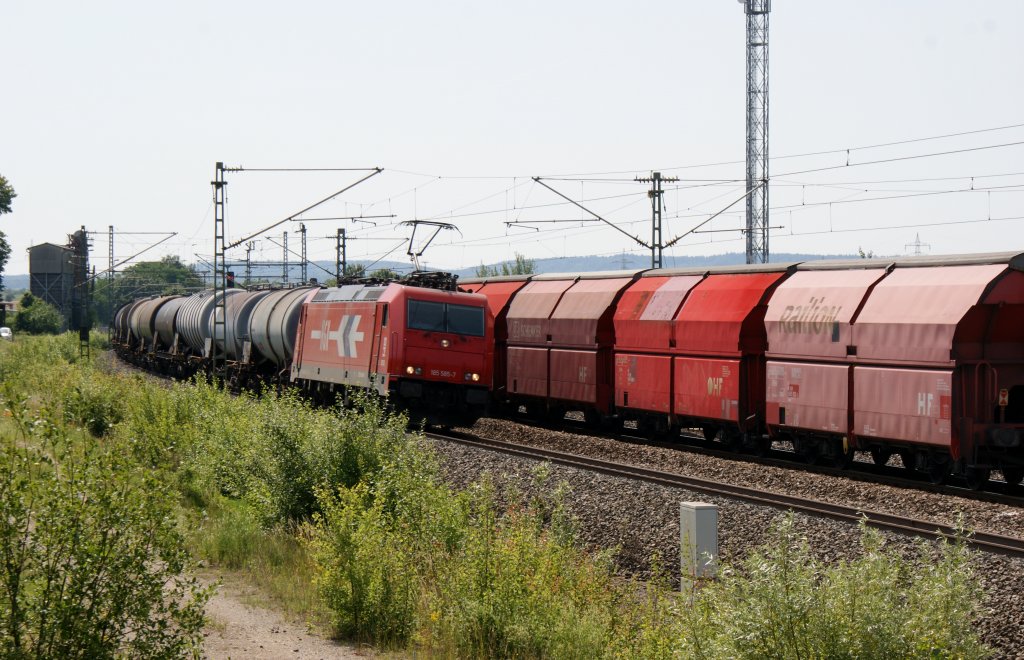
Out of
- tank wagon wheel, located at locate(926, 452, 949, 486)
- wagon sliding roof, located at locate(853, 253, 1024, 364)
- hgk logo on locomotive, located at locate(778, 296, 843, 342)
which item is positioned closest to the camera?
wagon sliding roof, located at locate(853, 253, 1024, 364)

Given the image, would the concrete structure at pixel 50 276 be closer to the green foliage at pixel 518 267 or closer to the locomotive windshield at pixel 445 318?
the green foliage at pixel 518 267

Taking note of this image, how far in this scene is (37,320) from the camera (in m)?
103

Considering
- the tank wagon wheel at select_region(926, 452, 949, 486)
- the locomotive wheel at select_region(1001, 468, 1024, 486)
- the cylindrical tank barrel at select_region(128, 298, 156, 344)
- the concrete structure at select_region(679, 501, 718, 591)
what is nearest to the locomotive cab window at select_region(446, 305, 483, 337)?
the tank wagon wheel at select_region(926, 452, 949, 486)

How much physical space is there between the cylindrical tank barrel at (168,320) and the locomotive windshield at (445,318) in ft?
86.9

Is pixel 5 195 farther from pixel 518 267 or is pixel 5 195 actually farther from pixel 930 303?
pixel 930 303

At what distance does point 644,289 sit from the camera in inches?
931

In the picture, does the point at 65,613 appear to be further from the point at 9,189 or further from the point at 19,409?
the point at 9,189

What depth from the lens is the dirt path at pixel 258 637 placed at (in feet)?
31.2

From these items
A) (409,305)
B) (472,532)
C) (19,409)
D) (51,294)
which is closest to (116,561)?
(19,409)

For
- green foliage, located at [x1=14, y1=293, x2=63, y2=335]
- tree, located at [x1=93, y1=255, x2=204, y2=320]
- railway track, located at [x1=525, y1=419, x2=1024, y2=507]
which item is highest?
tree, located at [x1=93, y1=255, x2=204, y2=320]

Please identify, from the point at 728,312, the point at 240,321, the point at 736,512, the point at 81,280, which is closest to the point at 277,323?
the point at 240,321

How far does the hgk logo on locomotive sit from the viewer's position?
17.9 metres

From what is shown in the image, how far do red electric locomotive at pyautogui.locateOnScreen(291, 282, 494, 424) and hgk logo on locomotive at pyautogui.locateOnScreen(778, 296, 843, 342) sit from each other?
25.6ft

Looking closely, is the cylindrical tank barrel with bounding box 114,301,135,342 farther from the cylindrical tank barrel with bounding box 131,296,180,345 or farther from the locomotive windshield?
the locomotive windshield
